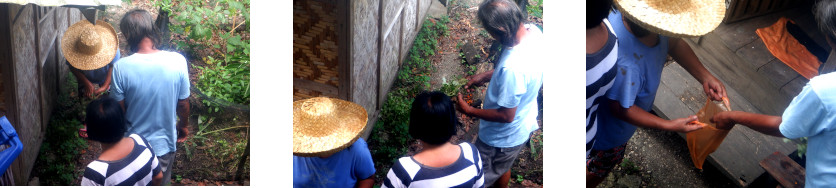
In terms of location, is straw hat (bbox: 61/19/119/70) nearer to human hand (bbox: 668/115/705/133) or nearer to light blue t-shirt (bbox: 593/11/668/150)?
light blue t-shirt (bbox: 593/11/668/150)

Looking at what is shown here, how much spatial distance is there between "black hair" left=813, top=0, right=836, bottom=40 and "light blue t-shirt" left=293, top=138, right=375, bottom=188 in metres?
1.80

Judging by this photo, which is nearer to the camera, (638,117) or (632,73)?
(632,73)

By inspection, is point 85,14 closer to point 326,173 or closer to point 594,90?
point 326,173

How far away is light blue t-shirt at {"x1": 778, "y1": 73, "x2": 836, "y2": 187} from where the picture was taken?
307 cm

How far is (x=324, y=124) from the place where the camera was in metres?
3.27

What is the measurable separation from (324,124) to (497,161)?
2.41 feet

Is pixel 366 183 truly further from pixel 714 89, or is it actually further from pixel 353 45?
pixel 714 89

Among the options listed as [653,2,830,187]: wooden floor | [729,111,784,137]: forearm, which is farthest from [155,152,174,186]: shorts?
[729,111,784,137]: forearm

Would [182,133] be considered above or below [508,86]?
below

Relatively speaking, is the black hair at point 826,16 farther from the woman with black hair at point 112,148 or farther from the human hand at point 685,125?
the woman with black hair at point 112,148

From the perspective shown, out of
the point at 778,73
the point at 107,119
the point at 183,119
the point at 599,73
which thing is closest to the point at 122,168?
the point at 107,119

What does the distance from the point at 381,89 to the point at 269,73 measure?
1.52ft

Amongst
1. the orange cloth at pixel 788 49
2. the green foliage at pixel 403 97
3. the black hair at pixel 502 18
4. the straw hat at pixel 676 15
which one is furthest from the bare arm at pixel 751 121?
the green foliage at pixel 403 97

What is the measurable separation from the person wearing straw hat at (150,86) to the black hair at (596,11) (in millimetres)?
1626
